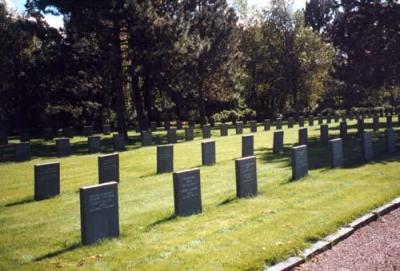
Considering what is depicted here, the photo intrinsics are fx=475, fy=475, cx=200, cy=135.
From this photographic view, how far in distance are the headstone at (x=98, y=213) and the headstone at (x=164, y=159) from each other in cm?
733

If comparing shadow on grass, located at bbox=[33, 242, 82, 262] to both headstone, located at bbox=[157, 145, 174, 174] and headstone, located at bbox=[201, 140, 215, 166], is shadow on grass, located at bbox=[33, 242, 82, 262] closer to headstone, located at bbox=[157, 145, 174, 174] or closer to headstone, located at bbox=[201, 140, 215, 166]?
headstone, located at bbox=[157, 145, 174, 174]

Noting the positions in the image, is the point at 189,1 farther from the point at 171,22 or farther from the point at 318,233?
the point at 318,233

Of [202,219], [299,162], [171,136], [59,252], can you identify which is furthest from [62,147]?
[59,252]

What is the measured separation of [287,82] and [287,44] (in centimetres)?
428

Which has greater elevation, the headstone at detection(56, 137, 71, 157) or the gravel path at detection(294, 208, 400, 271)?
the headstone at detection(56, 137, 71, 157)

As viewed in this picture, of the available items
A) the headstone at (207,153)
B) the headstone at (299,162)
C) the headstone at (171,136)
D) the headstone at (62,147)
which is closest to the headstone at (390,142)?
the headstone at (299,162)

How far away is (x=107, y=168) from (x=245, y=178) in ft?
14.3

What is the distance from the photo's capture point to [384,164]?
51.2ft

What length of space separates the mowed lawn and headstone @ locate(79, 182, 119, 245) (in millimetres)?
193

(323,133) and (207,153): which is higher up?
(323,133)

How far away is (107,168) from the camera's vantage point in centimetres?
1358

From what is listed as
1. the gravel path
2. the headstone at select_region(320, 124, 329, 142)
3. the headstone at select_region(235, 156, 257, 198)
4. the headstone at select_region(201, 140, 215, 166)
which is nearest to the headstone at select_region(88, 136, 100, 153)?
the headstone at select_region(201, 140, 215, 166)

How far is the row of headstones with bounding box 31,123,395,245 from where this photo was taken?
8.11 metres

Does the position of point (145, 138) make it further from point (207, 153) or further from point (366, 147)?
point (366, 147)
